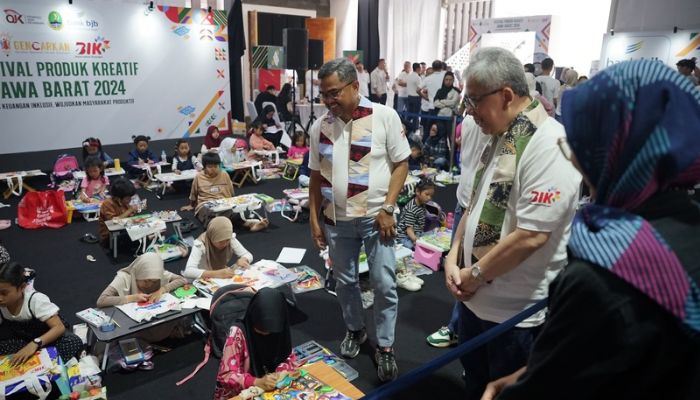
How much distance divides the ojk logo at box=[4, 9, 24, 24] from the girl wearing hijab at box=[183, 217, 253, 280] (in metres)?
6.88

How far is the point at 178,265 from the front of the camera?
503 centimetres

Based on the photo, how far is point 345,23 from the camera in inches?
559

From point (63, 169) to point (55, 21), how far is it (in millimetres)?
3007

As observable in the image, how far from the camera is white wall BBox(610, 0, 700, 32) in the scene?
31.1 ft

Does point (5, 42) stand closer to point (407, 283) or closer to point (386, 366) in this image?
point (407, 283)

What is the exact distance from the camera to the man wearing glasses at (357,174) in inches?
110

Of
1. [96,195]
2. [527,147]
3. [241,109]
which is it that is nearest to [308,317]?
[527,147]

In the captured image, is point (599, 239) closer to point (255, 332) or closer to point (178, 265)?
point (255, 332)

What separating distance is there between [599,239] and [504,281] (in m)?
1.02

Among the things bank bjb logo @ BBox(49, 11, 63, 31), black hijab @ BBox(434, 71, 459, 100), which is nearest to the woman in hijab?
black hijab @ BBox(434, 71, 459, 100)

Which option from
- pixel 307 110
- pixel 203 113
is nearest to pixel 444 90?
pixel 307 110

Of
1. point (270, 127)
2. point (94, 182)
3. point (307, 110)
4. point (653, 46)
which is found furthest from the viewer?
point (307, 110)

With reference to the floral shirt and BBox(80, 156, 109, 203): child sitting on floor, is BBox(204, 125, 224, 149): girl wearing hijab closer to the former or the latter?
BBox(80, 156, 109, 203): child sitting on floor

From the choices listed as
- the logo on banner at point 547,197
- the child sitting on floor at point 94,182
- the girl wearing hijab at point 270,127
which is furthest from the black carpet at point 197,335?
the girl wearing hijab at point 270,127
